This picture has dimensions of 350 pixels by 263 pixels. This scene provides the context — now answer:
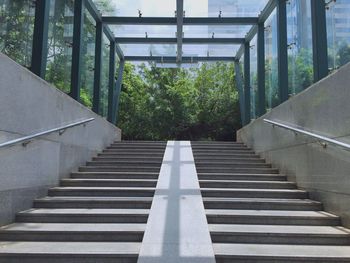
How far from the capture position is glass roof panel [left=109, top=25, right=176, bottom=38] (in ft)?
40.2

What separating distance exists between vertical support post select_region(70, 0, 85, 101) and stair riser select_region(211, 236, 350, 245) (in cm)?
533

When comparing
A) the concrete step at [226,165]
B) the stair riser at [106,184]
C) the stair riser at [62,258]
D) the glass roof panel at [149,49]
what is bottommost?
the stair riser at [62,258]

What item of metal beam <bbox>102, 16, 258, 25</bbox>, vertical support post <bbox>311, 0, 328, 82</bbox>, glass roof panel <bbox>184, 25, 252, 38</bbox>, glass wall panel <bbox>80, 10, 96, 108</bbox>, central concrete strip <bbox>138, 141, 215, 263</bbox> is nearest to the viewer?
central concrete strip <bbox>138, 141, 215, 263</bbox>

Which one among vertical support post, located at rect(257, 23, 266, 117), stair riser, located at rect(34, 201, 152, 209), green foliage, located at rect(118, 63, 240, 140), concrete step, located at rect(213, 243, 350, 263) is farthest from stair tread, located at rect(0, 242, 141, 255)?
green foliage, located at rect(118, 63, 240, 140)

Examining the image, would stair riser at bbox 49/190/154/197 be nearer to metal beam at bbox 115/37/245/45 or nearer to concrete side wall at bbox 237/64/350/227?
concrete side wall at bbox 237/64/350/227

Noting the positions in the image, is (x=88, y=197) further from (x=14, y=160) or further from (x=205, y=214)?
(x=205, y=214)

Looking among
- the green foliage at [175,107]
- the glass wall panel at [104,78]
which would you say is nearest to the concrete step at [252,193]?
the glass wall panel at [104,78]

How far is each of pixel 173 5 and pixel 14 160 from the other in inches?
294

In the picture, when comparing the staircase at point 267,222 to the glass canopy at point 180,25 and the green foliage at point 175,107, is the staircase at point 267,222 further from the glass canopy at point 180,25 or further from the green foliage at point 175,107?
the green foliage at point 175,107

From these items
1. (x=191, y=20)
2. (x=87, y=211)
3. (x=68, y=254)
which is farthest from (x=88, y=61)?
(x=68, y=254)

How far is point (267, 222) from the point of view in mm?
4711

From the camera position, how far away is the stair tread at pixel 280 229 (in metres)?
4.25

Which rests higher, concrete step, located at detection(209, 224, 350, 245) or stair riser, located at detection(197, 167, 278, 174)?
stair riser, located at detection(197, 167, 278, 174)

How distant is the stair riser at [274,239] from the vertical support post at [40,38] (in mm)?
3910
